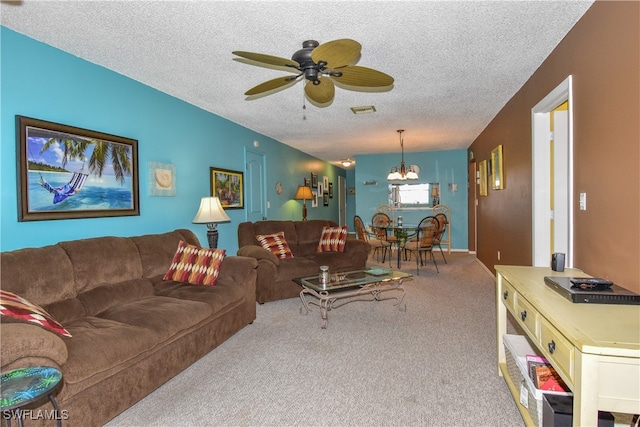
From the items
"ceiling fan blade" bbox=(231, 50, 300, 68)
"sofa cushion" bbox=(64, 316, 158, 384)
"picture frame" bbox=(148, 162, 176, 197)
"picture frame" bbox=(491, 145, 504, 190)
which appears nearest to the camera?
"sofa cushion" bbox=(64, 316, 158, 384)

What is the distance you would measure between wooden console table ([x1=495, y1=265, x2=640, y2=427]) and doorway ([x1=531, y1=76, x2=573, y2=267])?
6.06ft

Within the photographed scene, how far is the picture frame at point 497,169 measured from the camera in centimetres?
467

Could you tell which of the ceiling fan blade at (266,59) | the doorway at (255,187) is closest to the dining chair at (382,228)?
the doorway at (255,187)

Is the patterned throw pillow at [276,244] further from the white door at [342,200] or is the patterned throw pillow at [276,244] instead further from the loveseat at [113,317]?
the white door at [342,200]

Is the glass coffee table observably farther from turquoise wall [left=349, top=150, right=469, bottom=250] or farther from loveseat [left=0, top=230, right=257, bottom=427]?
turquoise wall [left=349, top=150, right=469, bottom=250]

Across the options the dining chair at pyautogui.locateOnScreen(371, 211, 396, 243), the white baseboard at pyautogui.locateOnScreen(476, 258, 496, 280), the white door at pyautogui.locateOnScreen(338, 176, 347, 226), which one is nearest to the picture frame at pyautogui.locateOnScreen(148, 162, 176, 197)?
the dining chair at pyautogui.locateOnScreen(371, 211, 396, 243)

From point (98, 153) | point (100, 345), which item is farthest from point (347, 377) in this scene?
point (98, 153)

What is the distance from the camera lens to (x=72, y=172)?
2781 mm

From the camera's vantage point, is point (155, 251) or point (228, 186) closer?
point (155, 251)

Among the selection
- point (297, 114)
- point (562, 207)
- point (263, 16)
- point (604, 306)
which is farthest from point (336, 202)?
point (604, 306)

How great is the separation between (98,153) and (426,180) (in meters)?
7.21

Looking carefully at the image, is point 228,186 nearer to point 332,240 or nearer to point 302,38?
point 332,240

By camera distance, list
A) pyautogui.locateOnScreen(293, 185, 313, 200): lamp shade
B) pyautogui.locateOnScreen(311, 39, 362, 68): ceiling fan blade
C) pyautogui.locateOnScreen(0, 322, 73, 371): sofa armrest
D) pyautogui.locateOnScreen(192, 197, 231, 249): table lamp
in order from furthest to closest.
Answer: pyautogui.locateOnScreen(293, 185, 313, 200): lamp shade, pyautogui.locateOnScreen(192, 197, 231, 249): table lamp, pyautogui.locateOnScreen(311, 39, 362, 68): ceiling fan blade, pyautogui.locateOnScreen(0, 322, 73, 371): sofa armrest

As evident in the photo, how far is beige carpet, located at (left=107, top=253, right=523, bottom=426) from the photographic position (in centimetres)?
196
